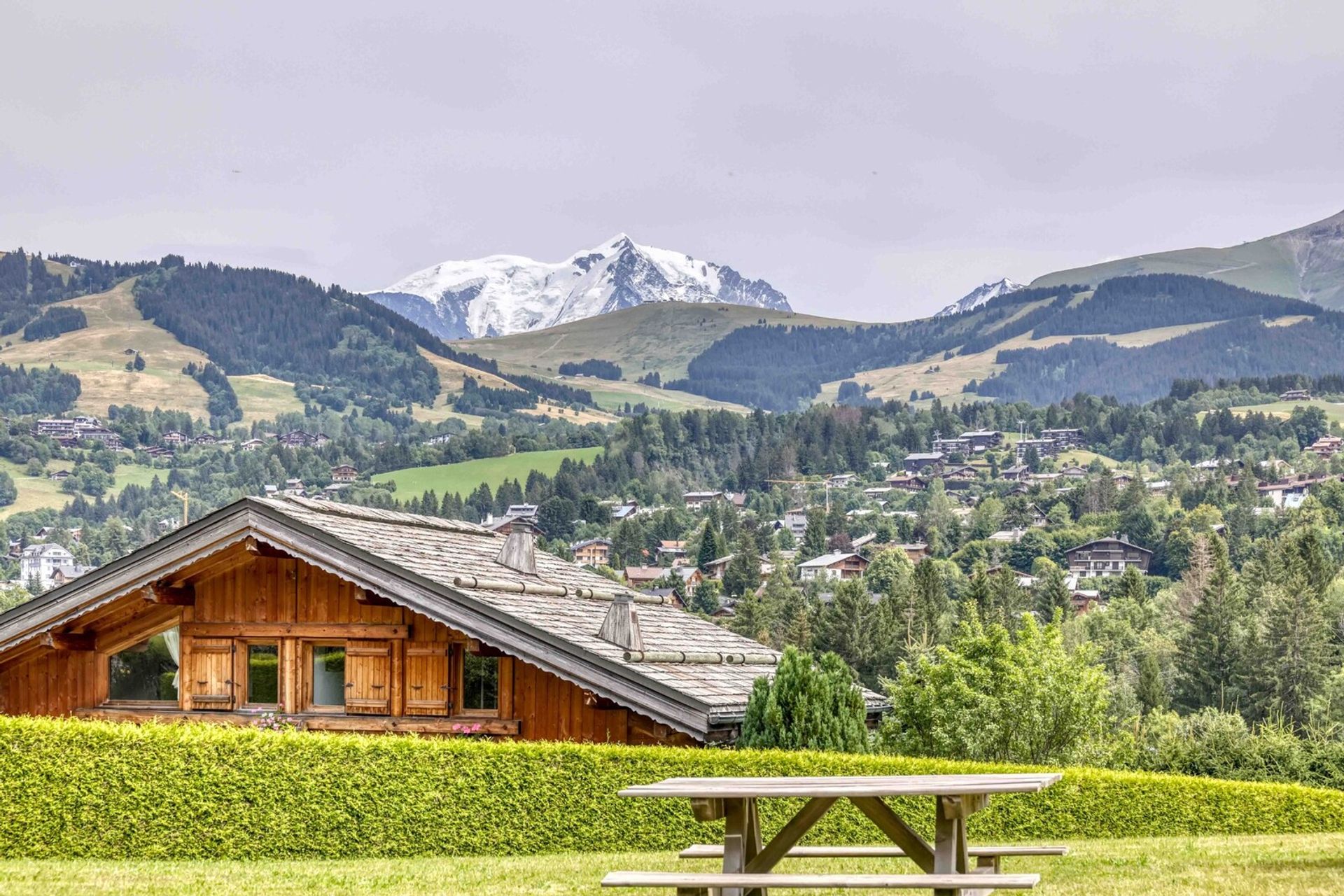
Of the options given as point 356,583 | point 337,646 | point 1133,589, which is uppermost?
point 356,583

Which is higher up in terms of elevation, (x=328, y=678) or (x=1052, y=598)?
(x=328, y=678)

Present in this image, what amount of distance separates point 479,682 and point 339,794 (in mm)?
4943

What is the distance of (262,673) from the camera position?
861 inches

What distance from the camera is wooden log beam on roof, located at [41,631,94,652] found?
2178cm

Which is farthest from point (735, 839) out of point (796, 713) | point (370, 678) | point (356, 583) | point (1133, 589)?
point (1133, 589)

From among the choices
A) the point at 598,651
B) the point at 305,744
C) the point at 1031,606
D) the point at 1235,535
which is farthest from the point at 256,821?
the point at 1235,535

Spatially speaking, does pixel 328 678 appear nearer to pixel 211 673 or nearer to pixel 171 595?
pixel 211 673

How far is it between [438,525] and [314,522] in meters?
5.35

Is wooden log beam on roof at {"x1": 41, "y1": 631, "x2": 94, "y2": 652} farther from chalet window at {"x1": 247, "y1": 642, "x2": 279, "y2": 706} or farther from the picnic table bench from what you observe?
the picnic table bench

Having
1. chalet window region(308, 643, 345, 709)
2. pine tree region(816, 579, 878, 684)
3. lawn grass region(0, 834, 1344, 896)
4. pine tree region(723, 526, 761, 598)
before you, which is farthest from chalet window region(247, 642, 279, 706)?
pine tree region(723, 526, 761, 598)

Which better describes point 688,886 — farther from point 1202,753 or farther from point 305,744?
point 1202,753

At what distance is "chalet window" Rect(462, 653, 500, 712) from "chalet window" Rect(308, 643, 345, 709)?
161 centimetres

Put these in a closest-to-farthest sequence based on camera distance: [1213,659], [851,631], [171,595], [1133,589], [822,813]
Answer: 1. [822,813]
2. [171,595]
3. [1213,659]
4. [851,631]
5. [1133,589]

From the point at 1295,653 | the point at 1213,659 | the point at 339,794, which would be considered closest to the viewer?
the point at 339,794
